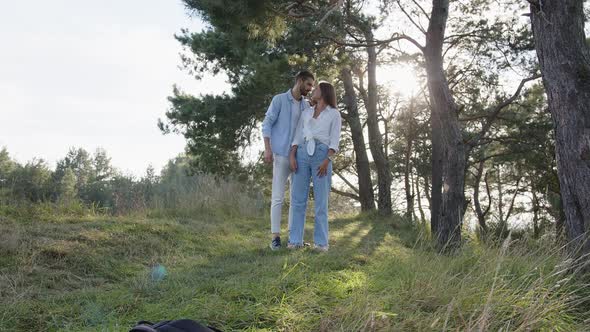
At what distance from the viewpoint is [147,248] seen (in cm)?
565

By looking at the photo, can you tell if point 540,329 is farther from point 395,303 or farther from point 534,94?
point 534,94

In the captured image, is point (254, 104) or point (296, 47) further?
point (254, 104)

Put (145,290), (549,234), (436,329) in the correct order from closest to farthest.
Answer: (436,329)
(145,290)
(549,234)

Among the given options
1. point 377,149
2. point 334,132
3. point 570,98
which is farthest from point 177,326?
point 377,149

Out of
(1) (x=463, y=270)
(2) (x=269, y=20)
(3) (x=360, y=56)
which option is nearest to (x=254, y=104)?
(3) (x=360, y=56)

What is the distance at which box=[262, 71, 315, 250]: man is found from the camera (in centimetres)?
554

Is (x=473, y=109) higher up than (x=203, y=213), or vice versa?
(x=473, y=109)

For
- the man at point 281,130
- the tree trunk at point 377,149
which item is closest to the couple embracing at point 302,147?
the man at point 281,130

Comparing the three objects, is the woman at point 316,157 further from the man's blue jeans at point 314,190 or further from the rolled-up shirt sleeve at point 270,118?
the rolled-up shirt sleeve at point 270,118

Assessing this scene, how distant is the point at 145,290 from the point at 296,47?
647cm

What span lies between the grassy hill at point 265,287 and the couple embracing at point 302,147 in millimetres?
437

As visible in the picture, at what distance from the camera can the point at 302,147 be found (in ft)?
18.0

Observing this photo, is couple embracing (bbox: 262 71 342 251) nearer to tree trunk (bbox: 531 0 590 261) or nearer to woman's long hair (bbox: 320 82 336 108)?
woman's long hair (bbox: 320 82 336 108)

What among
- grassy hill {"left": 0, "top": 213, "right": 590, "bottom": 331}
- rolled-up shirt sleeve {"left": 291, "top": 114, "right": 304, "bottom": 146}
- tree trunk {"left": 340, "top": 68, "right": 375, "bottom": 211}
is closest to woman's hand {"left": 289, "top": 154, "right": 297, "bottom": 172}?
rolled-up shirt sleeve {"left": 291, "top": 114, "right": 304, "bottom": 146}
